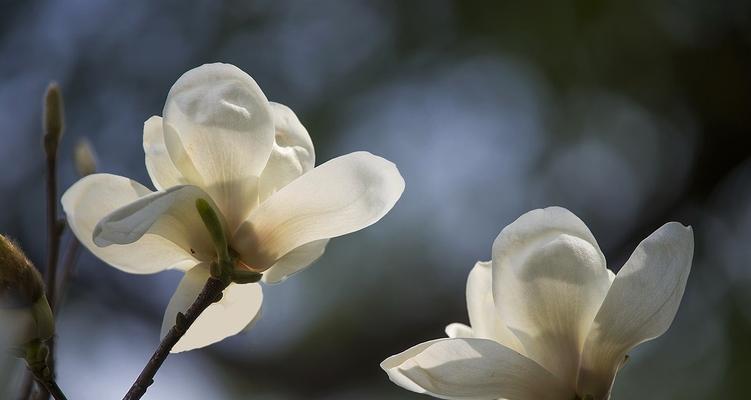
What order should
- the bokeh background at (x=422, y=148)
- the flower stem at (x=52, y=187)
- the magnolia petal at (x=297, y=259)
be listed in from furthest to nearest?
the bokeh background at (x=422, y=148)
the flower stem at (x=52, y=187)
the magnolia petal at (x=297, y=259)

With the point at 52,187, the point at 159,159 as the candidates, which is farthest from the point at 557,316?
the point at 52,187

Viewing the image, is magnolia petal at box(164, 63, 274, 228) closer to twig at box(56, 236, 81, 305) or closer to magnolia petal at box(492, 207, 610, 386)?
magnolia petal at box(492, 207, 610, 386)

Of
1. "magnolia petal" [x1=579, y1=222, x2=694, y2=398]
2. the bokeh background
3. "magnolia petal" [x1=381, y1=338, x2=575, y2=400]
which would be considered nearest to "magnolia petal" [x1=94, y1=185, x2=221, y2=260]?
"magnolia petal" [x1=381, y1=338, x2=575, y2=400]

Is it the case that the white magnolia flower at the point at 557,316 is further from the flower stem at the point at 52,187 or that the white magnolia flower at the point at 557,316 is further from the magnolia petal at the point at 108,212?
the flower stem at the point at 52,187

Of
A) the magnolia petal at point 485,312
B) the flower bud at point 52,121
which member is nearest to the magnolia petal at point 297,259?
the magnolia petal at point 485,312

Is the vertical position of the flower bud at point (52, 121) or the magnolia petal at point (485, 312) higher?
the flower bud at point (52, 121)

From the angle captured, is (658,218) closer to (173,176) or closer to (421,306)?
(421,306)
